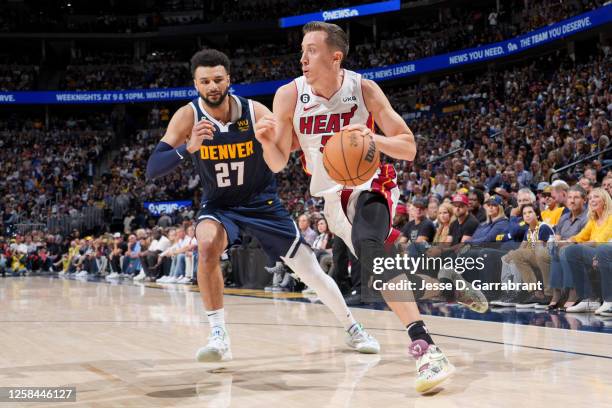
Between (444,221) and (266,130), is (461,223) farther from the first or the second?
(266,130)

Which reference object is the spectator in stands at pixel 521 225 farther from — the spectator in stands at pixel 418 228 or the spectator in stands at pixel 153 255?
the spectator in stands at pixel 153 255

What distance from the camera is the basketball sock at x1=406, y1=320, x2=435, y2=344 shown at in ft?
11.1

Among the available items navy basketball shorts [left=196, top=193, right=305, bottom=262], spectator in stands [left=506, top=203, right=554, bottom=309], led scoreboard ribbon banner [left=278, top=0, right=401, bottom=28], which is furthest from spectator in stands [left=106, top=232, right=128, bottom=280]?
navy basketball shorts [left=196, top=193, right=305, bottom=262]

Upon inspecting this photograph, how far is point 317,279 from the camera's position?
14.8ft

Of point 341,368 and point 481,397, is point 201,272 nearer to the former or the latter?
point 341,368

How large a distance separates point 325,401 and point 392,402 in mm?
288

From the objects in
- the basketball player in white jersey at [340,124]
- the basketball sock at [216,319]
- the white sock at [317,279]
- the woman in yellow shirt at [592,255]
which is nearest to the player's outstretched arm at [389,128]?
the basketball player in white jersey at [340,124]

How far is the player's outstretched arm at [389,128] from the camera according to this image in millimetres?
3483

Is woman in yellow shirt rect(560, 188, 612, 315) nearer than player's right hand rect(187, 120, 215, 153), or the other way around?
player's right hand rect(187, 120, 215, 153)

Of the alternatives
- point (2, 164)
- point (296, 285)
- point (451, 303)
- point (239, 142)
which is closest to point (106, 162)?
point (2, 164)

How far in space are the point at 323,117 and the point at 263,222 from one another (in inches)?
33.7

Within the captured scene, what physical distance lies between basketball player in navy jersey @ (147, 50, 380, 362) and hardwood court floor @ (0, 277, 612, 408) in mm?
428

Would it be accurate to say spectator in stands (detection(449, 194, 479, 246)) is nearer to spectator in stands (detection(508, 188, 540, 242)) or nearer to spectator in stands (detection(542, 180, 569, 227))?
spectator in stands (detection(508, 188, 540, 242))

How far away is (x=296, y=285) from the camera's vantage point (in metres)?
10.8
